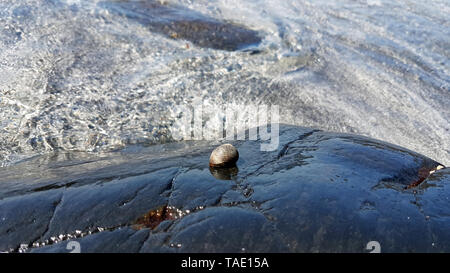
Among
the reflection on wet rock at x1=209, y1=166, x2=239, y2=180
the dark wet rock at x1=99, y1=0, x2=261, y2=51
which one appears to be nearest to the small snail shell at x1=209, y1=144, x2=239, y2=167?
the reflection on wet rock at x1=209, y1=166, x2=239, y2=180

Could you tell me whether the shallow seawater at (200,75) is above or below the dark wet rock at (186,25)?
below

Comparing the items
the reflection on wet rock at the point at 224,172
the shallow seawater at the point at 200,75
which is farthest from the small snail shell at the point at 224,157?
the shallow seawater at the point at 200,75

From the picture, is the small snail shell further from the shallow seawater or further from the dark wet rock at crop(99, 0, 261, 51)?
the dark wet rock at crop(99, 0, 261, 51)

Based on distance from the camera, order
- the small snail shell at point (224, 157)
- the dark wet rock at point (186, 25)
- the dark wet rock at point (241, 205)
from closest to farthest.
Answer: the dark wet rock at point (241, 205)
the small snail shell at point (224, 157)
the dark wet rock at point (186, 25)

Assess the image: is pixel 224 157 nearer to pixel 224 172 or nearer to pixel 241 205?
pixel 224 172

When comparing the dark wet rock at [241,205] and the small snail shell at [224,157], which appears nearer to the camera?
the dark wet rock at [241,205]

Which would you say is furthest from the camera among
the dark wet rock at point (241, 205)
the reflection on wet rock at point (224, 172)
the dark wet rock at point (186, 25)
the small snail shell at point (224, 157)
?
the dark wet rock at point (186, 25)

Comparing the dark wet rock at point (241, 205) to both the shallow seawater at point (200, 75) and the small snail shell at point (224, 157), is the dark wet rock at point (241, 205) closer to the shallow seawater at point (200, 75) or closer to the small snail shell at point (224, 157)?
the small snail shell at point (224, 157)

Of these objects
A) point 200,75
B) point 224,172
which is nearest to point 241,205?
point 224,172
